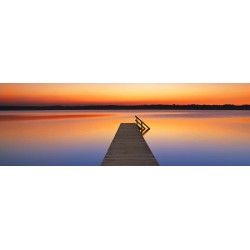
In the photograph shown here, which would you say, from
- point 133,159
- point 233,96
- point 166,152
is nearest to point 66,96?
point 133,159

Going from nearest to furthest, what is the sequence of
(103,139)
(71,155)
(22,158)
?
(22,158), (71,155), (103,139)

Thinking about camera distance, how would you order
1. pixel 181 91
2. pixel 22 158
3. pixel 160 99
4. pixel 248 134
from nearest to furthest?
pixel 181 91 < pixel 160 99 < pixel 22 158 < pixel 248 134

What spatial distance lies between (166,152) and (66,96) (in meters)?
5.90

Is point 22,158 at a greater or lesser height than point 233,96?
greater

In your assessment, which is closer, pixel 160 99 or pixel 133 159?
pixel 133 159

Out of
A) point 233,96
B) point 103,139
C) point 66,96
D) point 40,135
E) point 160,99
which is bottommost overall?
point 233,96

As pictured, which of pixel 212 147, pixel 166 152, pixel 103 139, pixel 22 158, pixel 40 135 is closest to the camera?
pixel 22 158

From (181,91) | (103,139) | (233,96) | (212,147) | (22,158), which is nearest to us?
(233,96)

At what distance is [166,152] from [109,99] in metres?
4.68

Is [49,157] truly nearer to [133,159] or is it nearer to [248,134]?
[133,159]

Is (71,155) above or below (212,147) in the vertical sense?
below

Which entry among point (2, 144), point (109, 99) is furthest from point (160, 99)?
point (2, 144)

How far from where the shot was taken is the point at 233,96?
5.45m

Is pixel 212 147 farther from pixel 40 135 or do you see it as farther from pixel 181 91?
pixel 40 135
